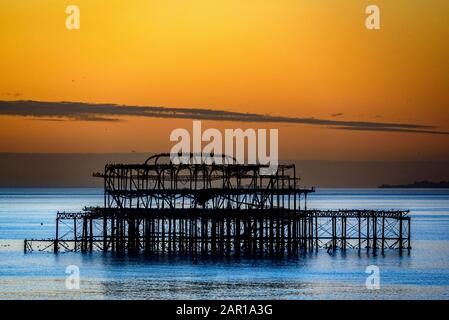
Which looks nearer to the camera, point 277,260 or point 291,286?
point 291,286

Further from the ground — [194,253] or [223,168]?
[223,168]

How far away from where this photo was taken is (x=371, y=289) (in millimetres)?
60156

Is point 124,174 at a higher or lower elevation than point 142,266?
higher

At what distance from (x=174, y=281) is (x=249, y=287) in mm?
5039

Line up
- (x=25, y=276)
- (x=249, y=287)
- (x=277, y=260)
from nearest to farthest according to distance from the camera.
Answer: (x=249, y=287) < (x=25, y=276) < (x=277, y=260)

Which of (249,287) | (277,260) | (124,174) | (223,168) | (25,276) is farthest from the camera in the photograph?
(124,174)
